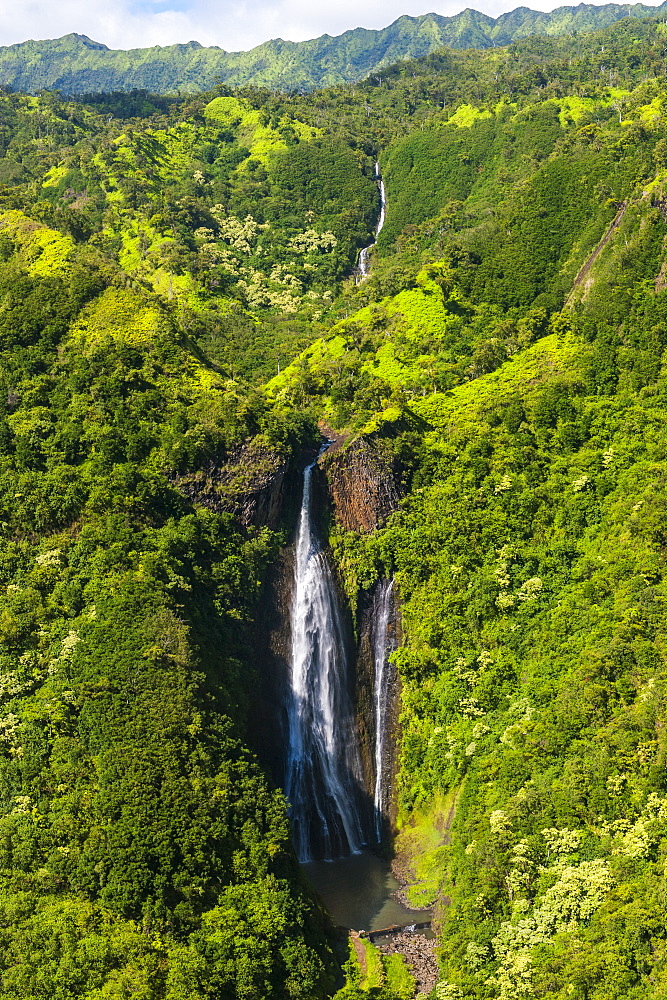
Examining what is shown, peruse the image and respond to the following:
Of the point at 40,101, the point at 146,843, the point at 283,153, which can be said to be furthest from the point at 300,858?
Result: the point at 40,101

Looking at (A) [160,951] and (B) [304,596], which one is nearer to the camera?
(A) [160,951]

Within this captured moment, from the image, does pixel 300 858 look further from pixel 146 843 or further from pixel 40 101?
pixel 40 101

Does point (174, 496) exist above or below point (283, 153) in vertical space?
below

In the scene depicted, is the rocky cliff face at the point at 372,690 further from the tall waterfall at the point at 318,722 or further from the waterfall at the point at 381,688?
the tall waterfall at the point at 318,722

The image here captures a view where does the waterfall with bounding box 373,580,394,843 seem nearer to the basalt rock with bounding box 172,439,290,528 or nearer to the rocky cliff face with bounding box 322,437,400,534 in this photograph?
the rocky cliff face with bounding box 322,437,400,534

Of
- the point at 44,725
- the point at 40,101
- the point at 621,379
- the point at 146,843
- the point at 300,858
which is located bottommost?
the point at 300,858

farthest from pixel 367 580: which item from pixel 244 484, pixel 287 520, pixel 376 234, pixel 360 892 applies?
pixel 376 234
